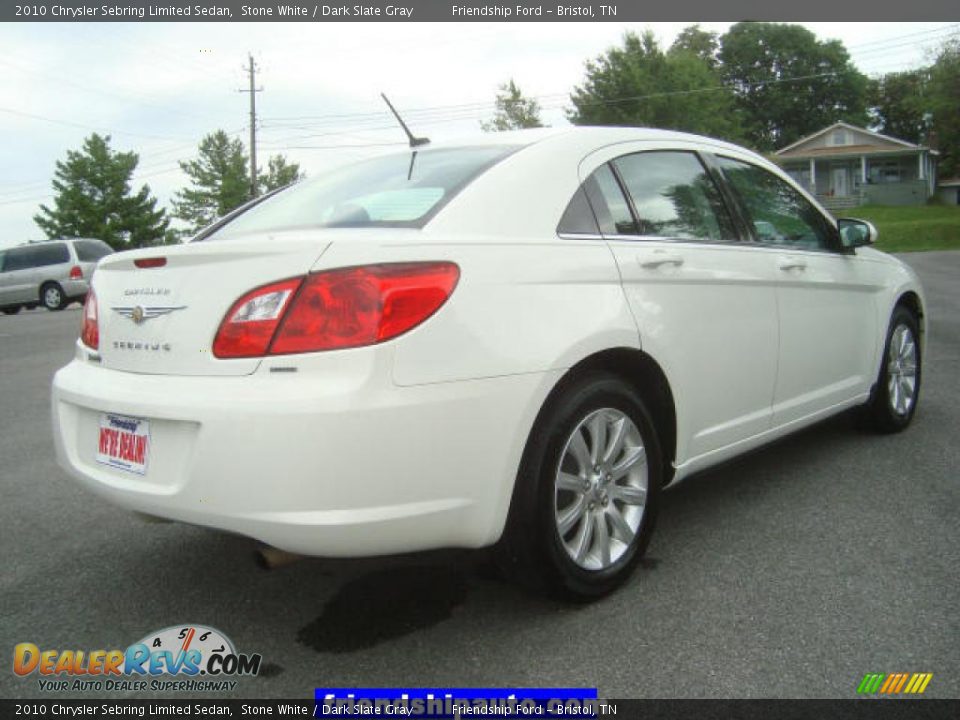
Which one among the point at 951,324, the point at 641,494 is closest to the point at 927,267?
the point at 951,324

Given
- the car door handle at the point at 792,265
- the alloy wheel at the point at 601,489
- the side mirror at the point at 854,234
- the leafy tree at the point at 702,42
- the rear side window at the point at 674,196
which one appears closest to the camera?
the alloy wheel at the point at 601,489

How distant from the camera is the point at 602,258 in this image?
286cm

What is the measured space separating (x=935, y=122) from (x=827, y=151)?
12374 mm

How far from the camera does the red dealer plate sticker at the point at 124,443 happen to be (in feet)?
8.16

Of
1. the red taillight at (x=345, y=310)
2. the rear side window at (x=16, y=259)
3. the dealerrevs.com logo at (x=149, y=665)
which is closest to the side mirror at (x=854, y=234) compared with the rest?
the red taillight at (x=345, y=310)

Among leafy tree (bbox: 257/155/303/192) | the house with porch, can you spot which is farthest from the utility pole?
the house with porch

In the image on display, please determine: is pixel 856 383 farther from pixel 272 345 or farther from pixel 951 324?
pixel 951 324

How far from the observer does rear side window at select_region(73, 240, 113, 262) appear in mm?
20902

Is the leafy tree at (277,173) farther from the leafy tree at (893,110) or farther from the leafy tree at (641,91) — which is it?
the leafy tree at (893,110)

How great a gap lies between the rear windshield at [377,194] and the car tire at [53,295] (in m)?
19.6

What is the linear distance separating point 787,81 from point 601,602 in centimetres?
8556

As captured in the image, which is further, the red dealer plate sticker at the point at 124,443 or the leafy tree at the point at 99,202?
the leafy tree at the point at 99,202

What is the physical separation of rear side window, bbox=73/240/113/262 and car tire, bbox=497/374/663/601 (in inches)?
804

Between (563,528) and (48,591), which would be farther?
(48,591)
